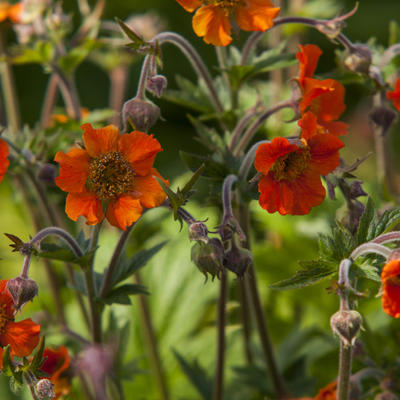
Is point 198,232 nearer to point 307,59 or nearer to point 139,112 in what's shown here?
point 139,112

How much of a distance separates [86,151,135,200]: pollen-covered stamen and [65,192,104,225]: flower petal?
0.02 metres

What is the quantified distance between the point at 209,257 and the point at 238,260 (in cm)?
7

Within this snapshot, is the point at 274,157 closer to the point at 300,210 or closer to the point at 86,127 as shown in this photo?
the point at 300,210

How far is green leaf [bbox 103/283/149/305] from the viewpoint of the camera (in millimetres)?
1013

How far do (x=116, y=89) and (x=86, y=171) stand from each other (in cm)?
128

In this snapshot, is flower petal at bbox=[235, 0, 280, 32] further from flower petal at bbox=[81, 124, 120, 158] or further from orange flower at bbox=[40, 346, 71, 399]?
orange flower at bbox=[40, 346, 71, 399]

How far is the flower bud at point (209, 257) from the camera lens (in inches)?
34.0

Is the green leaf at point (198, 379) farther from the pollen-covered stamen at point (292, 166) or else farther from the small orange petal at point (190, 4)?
the small orange petal at point (190, 4)

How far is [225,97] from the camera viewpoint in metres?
1.31

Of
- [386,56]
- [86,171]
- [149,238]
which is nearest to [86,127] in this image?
[86,171]

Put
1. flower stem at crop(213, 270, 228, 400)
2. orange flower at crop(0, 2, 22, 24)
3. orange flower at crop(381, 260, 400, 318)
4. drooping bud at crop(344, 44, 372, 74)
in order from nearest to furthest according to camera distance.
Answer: orange flower at crop(381, 260, 400, 318)
drooping bud at crop(344, 44, 372, 74)
flower stem at crop(213, 270, 228, 400)
orange flower at crop(0, 2, 22, 24)

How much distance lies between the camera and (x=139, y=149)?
0.92m

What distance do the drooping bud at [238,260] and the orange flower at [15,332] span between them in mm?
283

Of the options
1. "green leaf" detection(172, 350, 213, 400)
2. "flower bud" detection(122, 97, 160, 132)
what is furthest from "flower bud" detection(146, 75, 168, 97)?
"green leaf" detection(172, 350, 213, 400)
